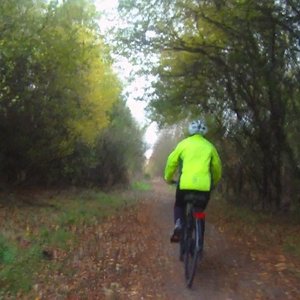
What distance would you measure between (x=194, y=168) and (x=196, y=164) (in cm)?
7

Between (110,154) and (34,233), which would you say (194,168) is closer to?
(34,233)

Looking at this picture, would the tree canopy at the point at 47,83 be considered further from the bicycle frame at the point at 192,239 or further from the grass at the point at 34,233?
the bicycle frame at the point at 192,239

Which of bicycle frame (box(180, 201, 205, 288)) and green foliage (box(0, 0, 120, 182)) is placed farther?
green foliage (box(0, 0, 120, 182))

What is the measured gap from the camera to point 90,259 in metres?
9.09

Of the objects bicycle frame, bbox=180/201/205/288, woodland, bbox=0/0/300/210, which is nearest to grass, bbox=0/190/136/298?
bicycle frame, bbox=180/201/205/288

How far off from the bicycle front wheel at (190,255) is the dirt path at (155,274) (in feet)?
0.50

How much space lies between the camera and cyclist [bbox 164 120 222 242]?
7.59 m

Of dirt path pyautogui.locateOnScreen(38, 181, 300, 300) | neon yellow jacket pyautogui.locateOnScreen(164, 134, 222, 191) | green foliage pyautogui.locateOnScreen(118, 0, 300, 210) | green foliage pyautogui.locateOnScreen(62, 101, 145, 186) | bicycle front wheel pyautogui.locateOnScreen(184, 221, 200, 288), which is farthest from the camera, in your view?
green foliage pyautogui.locateOnScreen(62, 101, 145, 186)

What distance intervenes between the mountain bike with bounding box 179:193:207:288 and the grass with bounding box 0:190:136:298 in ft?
7.17

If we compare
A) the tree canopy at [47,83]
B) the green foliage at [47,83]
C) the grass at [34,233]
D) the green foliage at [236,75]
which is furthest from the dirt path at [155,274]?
the tree canopy at [47,83]

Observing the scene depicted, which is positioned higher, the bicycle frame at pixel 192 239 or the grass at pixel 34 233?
the bicycle frame at pixel 192 239

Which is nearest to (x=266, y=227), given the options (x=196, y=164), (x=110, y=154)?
(x=196, y=164)

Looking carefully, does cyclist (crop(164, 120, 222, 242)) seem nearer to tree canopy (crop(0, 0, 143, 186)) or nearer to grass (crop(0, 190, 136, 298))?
grass (crop(0, 190, 136, 298))

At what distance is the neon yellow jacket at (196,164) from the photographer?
24.9ft
